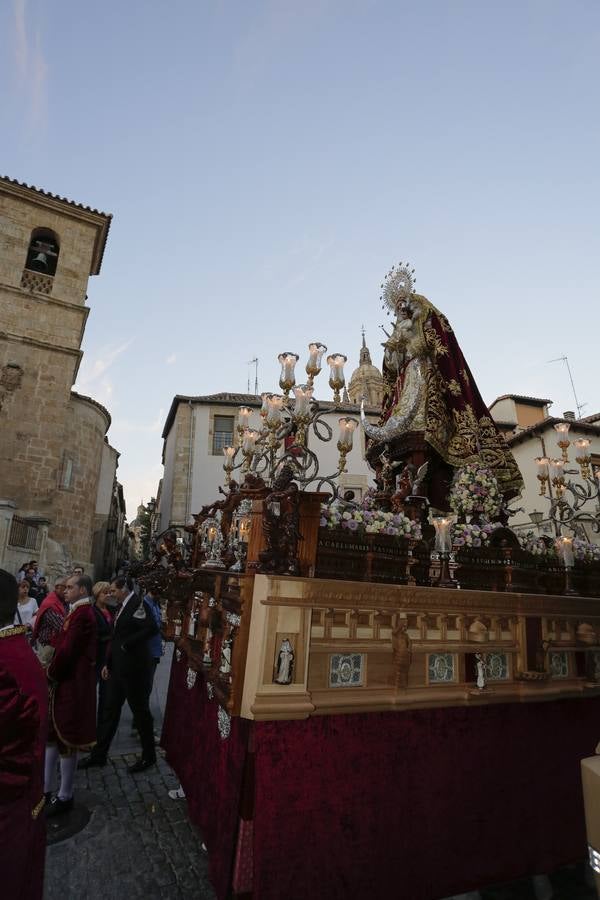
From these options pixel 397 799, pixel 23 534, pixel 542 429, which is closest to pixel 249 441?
pixel 397 799

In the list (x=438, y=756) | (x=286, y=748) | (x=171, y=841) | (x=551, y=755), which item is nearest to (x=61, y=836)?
(x=171, y=841)

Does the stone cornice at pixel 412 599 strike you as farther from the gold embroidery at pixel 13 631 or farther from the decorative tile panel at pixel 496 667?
the gold embroidery at pixel 13 631

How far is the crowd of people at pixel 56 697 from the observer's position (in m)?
2.34

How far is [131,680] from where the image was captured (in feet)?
18.7

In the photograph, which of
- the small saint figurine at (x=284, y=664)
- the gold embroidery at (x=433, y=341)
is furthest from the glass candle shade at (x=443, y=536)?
the gold embroidery at (x=433, y=341)

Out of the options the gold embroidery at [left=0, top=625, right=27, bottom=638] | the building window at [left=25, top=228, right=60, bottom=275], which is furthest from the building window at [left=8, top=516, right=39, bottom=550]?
the gold embroidery at [left=0, top=625, right=27, bottom=638]

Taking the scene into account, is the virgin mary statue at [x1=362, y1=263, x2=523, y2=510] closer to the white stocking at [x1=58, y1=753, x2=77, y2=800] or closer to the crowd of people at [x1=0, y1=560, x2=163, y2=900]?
the crowd of people at [x1=0, y1=560, x2=163, y2=900]

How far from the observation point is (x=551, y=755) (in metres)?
4.23

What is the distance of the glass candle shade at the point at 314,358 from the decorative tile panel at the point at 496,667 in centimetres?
369

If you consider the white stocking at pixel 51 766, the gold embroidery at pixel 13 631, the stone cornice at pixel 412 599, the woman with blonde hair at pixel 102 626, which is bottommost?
the white stocking at pixel 51 766

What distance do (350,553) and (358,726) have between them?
124 centimetres

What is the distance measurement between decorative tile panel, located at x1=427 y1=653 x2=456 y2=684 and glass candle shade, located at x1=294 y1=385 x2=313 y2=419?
9.17 ft

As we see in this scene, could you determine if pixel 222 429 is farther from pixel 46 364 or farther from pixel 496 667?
pixel 496 667

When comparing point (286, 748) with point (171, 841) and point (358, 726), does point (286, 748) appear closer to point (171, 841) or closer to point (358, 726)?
point (358, 726)
